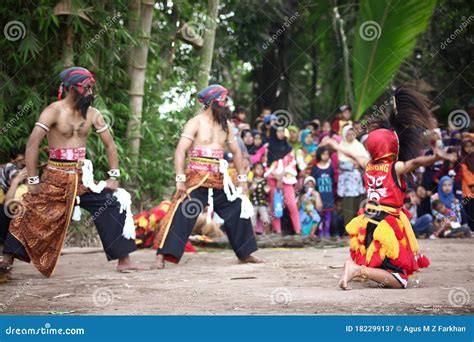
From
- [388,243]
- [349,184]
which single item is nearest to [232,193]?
[388,243]

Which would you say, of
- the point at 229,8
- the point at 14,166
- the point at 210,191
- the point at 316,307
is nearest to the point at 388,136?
the point at 316,307

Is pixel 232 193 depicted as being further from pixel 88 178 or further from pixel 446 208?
pixel 446 208

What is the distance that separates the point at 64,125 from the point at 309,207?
519 centimetres

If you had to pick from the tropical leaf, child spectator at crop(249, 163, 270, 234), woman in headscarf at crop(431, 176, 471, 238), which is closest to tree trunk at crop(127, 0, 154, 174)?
child spectator at crop(249, 163, 270, 234)

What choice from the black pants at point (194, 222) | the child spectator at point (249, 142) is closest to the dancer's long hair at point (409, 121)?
the black pants at point (194, 222)

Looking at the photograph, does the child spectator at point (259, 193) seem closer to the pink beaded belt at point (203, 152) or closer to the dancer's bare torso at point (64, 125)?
the pink beaded belt at point (203, 152)

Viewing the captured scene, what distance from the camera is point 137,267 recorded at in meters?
8.12

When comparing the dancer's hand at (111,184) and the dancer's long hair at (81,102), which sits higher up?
the dancer's long hair at (81,102)

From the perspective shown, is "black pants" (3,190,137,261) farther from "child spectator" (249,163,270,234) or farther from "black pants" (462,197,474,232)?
"black pants" (462,197,474,232)

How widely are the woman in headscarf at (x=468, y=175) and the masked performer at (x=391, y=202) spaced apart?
477cm

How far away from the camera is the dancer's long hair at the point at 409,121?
668 cm

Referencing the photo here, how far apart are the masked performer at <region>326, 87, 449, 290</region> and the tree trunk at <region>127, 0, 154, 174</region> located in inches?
189

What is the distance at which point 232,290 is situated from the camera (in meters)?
6.57

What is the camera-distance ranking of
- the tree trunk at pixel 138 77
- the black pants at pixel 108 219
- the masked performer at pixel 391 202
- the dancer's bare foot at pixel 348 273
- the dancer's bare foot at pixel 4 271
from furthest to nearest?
1. the tree trunk at pixel 138 77
2. the black pants at pixel 108 219
3. the dancer's bare foot at pixel 4 271
4. the masked performer at pixel 391 202
5. the dancer's bare foot at pixel 348 273
